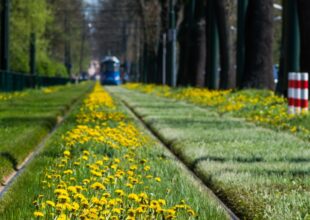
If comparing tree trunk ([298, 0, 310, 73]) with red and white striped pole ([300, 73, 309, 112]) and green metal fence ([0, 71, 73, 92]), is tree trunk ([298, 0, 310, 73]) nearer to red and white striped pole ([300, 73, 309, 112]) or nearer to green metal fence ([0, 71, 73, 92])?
red and white striped pole ([300, 73, 309, 112])

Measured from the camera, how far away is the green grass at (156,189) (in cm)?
636

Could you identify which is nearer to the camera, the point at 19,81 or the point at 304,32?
the point at 304,32

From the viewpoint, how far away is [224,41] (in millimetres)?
35031

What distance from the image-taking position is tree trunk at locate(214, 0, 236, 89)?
115 ft

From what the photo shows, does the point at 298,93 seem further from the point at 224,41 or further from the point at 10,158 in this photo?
the point at 224,41

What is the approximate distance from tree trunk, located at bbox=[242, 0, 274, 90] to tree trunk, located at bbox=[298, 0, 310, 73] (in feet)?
22.2

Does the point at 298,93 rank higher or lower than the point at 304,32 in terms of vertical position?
lower

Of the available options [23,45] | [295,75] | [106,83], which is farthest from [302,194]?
[106,83]

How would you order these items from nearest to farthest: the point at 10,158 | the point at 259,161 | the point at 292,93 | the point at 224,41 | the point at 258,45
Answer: the point at 259,161, the point at 10,158, the point at 292,93, the point at 258,45, the point at 224,41

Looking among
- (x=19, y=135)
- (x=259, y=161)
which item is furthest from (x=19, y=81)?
(x=259, y=161)

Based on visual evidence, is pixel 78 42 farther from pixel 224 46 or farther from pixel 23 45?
pixel 224 46

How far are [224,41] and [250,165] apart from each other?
86.1 feet

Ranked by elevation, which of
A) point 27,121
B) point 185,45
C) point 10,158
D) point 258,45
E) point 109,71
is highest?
point 185,45

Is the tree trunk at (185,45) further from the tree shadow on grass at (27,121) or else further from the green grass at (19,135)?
the tree shadow on grass at (27,121)
